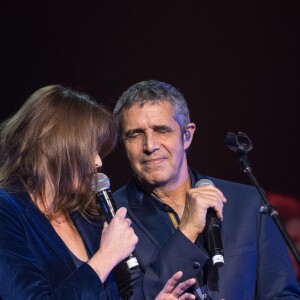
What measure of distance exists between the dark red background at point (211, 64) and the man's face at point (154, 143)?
658mm

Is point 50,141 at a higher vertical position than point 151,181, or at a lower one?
higher

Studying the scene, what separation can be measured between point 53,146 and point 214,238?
2.18 ft

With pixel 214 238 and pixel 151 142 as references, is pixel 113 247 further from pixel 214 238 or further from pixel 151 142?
pixel 151 142

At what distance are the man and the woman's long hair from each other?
1.43ft

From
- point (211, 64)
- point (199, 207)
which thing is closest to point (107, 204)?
point (199, 207)

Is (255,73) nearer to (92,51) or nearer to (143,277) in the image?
(92,51)

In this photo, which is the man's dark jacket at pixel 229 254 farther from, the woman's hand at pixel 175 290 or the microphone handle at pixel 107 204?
the microphone handle at pixel 107 204

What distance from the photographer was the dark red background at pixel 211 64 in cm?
337

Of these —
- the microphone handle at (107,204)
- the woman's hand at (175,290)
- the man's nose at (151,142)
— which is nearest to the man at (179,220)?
the man's nose at (151,142)

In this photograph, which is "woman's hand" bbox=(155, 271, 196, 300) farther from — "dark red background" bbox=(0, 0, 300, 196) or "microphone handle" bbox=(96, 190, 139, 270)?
"dark red background" bbox=(0, 0, 300, 196)

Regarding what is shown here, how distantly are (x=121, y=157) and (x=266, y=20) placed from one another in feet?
3.77

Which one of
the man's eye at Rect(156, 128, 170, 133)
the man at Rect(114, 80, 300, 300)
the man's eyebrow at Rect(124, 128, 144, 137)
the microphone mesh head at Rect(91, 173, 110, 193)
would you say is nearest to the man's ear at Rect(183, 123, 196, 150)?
the man at Rect(114, 80, 300, 300)

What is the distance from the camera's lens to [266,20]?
139 inches

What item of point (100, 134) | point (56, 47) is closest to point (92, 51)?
point (56, 47)
